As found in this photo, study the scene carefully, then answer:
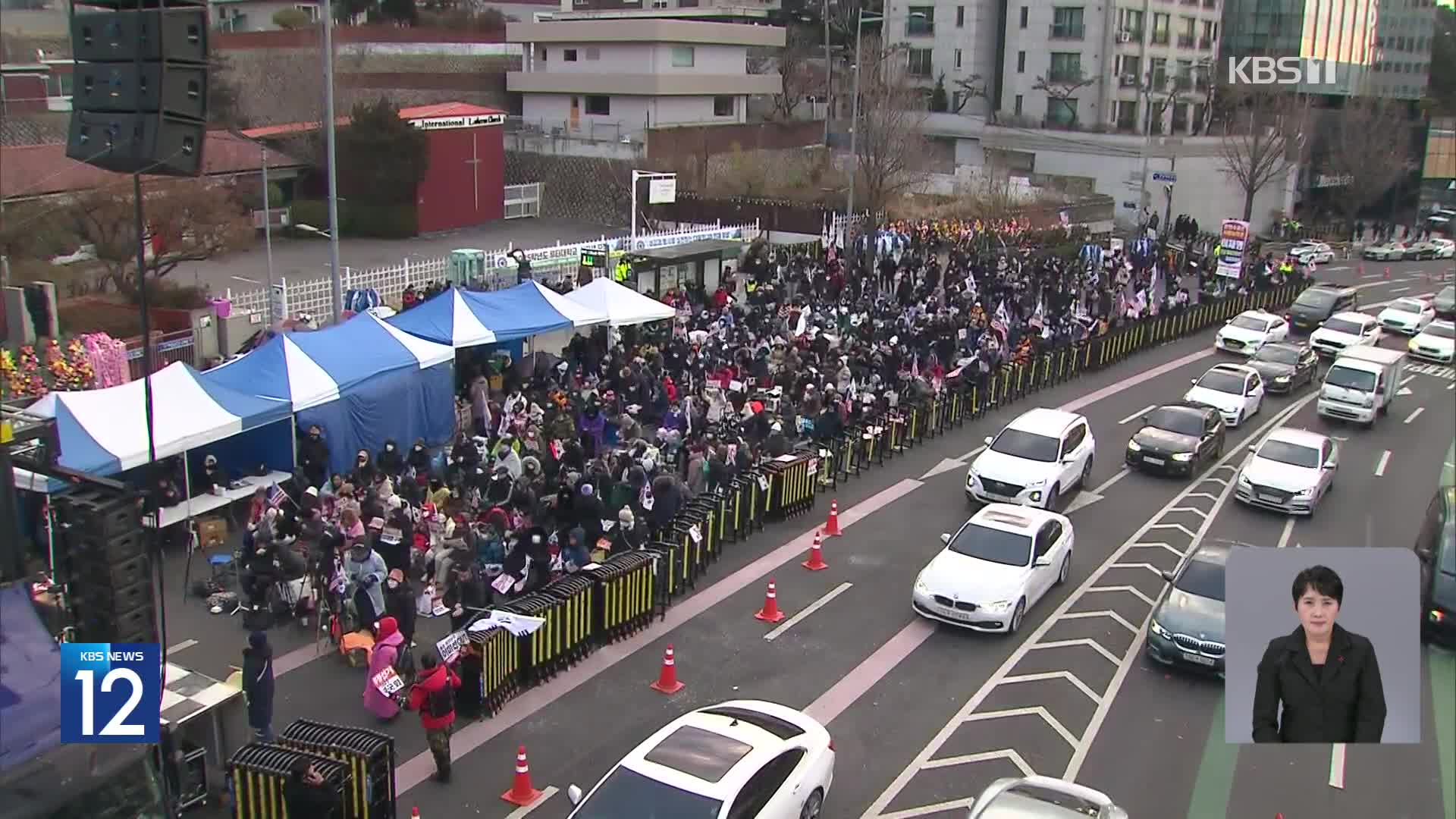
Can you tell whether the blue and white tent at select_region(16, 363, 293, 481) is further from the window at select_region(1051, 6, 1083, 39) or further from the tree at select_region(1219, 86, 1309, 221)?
the window at select_region(1051, 6, 1083, 39)

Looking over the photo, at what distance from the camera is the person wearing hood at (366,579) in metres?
13.5

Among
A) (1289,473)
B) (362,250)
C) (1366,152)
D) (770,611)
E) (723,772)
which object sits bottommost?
(770,611)

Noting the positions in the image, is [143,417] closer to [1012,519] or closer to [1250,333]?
[1012,519]

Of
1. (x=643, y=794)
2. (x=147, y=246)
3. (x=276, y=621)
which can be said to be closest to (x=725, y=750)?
(x=643, y=794)

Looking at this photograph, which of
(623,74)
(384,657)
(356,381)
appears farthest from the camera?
(623,74)

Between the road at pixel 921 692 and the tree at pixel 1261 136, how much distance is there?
32734 mm

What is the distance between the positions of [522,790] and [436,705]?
3.57ft

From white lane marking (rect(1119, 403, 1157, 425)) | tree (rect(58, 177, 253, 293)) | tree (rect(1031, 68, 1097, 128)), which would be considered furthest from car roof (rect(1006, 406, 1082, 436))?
tree (rect(1031, 68, 1097, 128))

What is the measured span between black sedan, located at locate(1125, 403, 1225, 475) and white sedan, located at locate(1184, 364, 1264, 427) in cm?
149

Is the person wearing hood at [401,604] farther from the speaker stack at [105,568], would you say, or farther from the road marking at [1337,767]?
the road marking at [1337,767]

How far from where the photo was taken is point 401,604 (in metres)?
13.1

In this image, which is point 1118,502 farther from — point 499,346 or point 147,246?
point 147,246

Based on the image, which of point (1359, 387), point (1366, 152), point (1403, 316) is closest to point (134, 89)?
point (1359, 387)

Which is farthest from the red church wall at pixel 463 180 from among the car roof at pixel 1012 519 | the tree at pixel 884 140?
the car roof at pixel 1012 519
